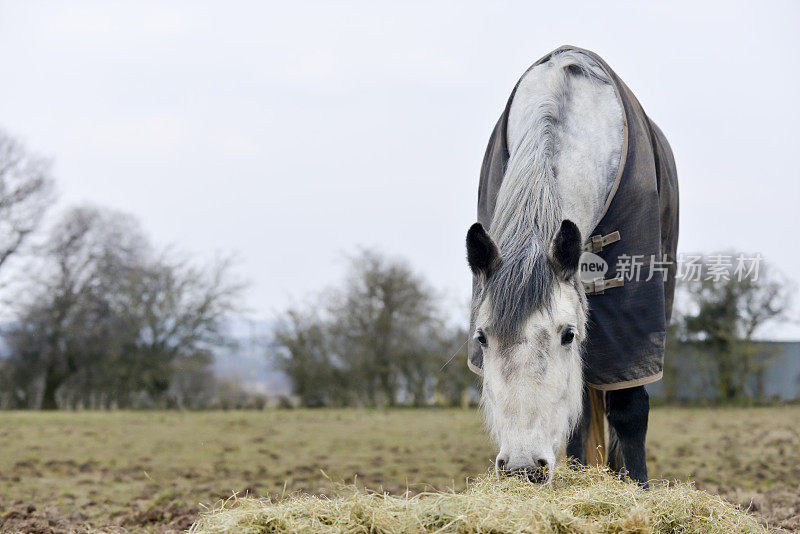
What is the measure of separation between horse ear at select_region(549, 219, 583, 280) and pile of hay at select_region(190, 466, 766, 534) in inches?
33.6

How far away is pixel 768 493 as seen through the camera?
556 cm

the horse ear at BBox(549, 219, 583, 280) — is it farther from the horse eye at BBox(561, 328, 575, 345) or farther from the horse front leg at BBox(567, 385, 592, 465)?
the horse front leg at BBox(567, 385, 592, 465)

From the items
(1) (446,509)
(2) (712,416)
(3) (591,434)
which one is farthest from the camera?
(2) (712,416)

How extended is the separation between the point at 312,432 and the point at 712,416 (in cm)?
967

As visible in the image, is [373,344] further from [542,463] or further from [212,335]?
[542,463]

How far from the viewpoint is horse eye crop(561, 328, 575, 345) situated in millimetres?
3066

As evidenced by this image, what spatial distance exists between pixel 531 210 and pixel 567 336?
2.09 ft

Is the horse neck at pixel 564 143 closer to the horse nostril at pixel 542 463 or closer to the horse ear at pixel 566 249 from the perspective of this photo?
the horse ear at pixel 566 249

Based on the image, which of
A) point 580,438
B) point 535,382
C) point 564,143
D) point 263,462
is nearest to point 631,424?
point 580,438

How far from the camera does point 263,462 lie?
8.52m

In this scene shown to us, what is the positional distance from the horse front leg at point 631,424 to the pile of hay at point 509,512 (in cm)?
77

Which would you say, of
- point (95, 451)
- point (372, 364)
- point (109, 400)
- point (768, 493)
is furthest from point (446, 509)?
point (109, 400)

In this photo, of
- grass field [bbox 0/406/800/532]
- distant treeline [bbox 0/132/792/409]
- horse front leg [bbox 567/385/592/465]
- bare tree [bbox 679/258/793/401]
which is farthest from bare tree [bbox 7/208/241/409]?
horse front leg [bbox 567/385/592/465]

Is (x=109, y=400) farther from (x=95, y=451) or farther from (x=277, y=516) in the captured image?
(x=277, y=516)
